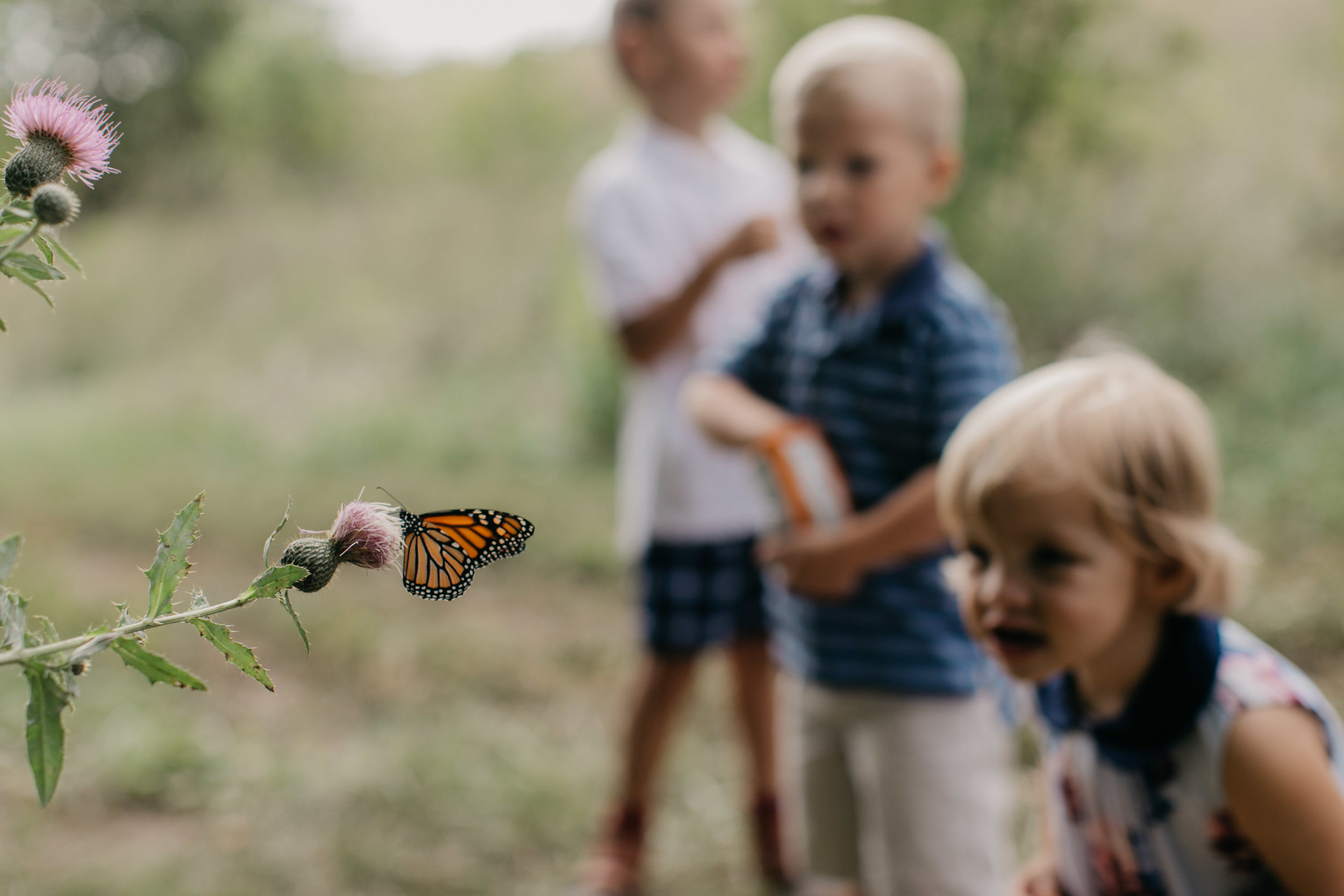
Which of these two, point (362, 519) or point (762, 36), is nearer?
point (362, 519)

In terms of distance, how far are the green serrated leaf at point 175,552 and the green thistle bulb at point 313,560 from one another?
0.06m

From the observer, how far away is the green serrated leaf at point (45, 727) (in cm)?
37

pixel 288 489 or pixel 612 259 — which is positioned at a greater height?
pixel 288 489

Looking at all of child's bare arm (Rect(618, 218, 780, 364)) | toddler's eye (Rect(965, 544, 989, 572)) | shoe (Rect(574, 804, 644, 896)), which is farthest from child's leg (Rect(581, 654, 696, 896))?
toddler's eye (Rect(965, 544, 989, 572))

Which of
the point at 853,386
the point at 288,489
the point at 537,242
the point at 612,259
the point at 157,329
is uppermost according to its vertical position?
the point at 537,242

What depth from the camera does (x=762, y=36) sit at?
436 cm

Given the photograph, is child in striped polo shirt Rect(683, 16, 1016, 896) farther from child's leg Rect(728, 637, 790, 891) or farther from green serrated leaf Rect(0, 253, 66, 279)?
green serrated leaf Rect(0, 253, 66, 279)

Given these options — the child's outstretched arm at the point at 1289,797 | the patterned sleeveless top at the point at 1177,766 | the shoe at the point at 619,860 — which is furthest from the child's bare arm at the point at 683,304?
the child's outstretched arm at the point at 1289,797

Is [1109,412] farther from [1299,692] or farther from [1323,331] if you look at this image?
[1323,331]

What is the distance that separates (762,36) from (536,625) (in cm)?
246

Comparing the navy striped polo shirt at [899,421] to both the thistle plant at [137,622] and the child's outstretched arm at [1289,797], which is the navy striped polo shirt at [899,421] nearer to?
the child's outstretched arm at [1289,797]

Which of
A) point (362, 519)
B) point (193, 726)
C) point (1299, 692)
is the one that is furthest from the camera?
point (193, 726)

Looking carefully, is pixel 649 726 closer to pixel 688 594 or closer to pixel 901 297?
pixel 688 594

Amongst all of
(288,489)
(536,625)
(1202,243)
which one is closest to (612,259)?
(536,625)
